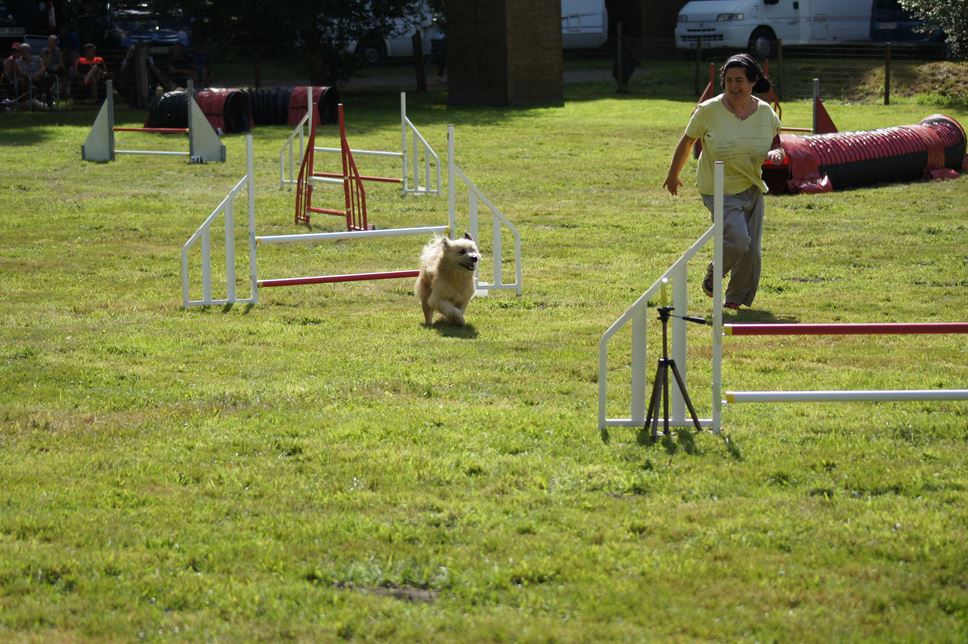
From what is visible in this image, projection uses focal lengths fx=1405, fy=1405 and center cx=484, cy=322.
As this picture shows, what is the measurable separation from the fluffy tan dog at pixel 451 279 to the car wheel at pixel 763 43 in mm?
26312

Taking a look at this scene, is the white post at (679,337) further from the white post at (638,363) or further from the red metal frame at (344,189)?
the red metal frame at (344,189)

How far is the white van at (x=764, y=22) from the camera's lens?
1364 inches

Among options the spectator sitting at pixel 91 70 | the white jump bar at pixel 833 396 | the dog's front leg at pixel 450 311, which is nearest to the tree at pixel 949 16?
the spectator sitting at pixel 91 70

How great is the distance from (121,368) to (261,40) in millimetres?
34793

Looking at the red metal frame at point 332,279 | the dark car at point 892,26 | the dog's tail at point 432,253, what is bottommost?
the red metal frame at point 332,279

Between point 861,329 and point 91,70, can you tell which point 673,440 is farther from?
point 91,70

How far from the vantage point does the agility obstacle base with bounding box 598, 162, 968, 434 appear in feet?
20.4

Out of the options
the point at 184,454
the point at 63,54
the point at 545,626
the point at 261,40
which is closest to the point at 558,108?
the point at 63,54

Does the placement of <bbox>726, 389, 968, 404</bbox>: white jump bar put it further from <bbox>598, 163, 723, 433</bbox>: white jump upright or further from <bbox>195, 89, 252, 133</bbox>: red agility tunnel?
<bbox>195, 89, 252, 133</bbox>: red agility tunnel

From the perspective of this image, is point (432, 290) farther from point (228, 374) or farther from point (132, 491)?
point (132, 491)

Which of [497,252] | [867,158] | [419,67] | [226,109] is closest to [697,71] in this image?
[419,67]

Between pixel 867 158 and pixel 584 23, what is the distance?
23989 millimetres

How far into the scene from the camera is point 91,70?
104 ft

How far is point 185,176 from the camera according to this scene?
20266 millimetres
